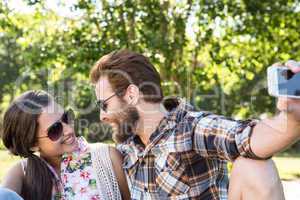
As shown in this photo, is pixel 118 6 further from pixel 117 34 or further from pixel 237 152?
pixel 237 152

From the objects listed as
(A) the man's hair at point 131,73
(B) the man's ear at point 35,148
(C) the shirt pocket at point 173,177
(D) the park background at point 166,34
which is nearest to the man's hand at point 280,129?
(C) the shirt pocket at point 173,177

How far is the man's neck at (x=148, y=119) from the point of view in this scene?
2.80m

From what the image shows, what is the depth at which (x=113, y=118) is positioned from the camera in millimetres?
2971

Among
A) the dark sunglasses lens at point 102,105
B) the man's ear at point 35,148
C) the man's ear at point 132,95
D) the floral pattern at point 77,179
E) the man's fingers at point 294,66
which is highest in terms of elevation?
the man's fingers at point 294,66

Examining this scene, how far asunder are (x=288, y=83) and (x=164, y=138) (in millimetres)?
971

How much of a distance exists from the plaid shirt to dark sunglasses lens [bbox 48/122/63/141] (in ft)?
1.60

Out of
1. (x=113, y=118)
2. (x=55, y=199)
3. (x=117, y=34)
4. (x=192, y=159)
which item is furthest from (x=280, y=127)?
(x=117, y=34)

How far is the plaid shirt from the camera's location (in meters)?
2.46

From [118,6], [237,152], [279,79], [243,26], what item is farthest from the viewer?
[243,26]

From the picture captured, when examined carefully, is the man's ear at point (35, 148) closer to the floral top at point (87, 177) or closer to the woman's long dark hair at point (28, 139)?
the woman's long dark hair at point (28, 139)

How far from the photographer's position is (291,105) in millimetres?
1880

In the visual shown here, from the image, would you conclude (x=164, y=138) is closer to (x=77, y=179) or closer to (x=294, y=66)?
(x=77, y=179)

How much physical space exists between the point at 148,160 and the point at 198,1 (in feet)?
15.8

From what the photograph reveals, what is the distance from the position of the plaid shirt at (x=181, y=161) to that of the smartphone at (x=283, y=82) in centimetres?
46
